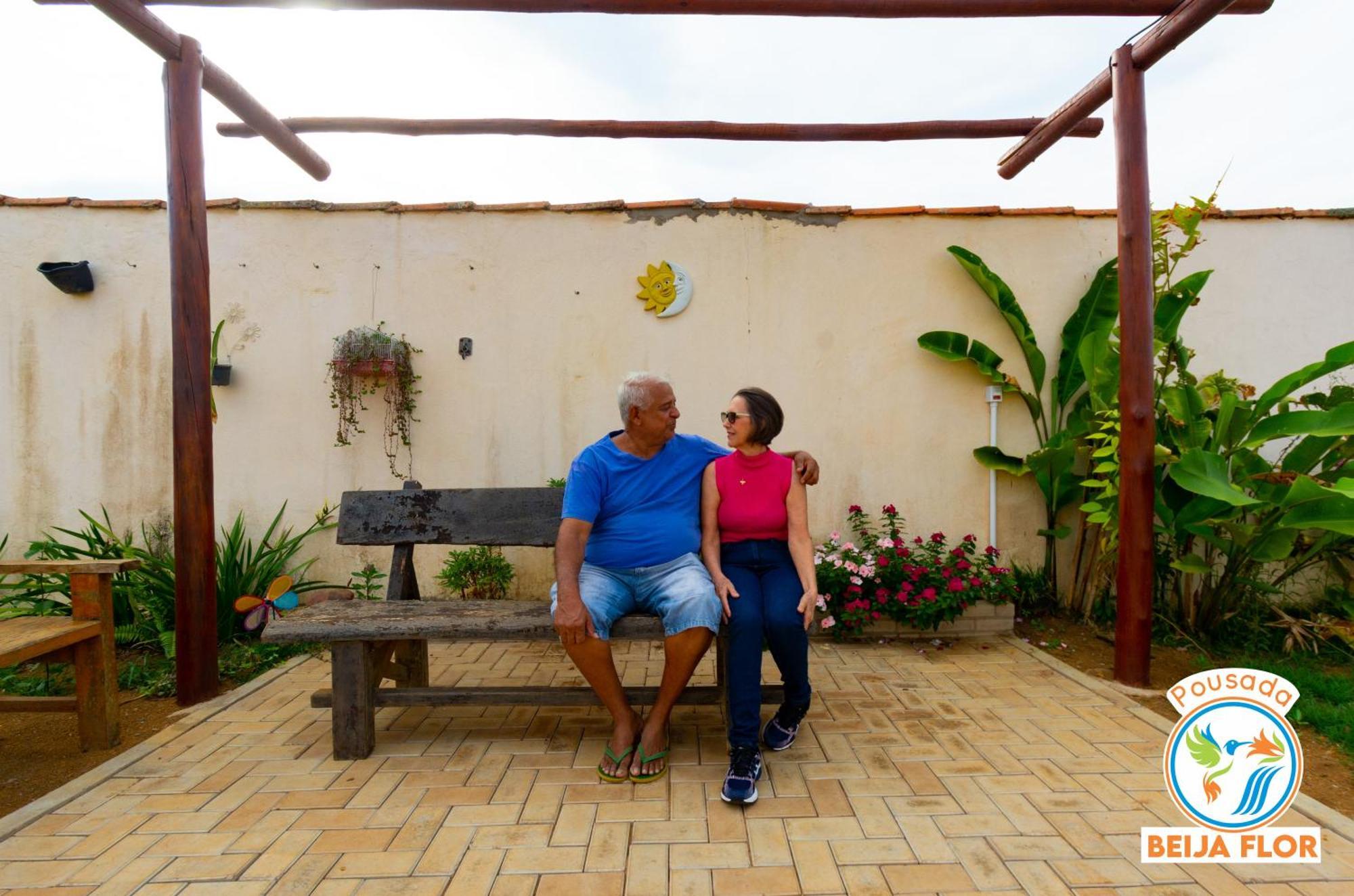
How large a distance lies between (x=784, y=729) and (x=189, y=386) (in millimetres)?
3220

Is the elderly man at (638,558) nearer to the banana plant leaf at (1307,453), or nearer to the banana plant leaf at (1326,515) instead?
the banana plant leaf at (1326,515)

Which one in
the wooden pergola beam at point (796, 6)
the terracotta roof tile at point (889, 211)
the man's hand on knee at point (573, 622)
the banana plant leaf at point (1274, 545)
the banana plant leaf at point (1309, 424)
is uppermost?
the wooden pergola beam at point (796, 6)

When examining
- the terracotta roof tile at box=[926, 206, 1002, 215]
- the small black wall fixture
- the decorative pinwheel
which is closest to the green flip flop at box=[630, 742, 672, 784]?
the decorative pinwheel

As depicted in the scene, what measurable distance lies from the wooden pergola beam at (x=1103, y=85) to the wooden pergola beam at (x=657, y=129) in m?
0.14

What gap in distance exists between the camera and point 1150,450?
358cm

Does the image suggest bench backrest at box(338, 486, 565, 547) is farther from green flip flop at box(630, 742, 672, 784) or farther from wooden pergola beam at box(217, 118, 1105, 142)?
wooden pergola beam at box(217, 118, 1105, 142)

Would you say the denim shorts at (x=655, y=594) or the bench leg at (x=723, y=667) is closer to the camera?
the denim shorts at (x=655, y=594)

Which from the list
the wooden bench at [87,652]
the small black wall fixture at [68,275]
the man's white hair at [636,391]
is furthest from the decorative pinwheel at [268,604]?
the man's white hair at [636,391]

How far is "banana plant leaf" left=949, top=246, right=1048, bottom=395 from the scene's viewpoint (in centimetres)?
487

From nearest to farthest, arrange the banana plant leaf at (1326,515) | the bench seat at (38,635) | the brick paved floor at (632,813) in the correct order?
the brick paved floor at (632,813)
the bench seat at (38,635)
the banana plant leaf at (1326,515)

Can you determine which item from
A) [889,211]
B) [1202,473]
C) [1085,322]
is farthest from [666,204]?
[1202,473]

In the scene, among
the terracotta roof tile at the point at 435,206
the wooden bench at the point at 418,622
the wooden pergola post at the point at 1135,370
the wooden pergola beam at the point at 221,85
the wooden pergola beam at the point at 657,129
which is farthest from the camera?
the terracotta roof tile at the point at 435,206

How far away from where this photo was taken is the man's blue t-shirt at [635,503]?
114 inches

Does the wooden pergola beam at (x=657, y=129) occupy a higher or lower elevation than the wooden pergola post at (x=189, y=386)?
higher
